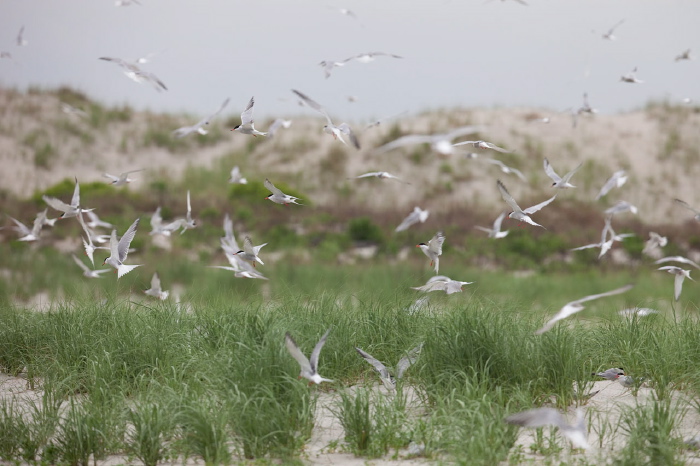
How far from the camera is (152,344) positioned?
6.09 m

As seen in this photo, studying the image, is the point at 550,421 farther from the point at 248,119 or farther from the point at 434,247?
the point at 248,119

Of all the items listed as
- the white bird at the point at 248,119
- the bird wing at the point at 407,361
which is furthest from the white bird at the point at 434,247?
the white bird at the point at 248,119

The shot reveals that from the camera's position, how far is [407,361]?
543 centimetres

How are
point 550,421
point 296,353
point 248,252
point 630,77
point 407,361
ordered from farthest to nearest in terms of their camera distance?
1. point 630,77
2. point 248,252
3. point 407,361
4. point 296,353
5. point 550,421

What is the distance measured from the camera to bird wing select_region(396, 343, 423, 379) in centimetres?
532

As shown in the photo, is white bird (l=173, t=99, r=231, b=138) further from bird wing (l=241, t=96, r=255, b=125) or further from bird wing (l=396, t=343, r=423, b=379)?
bird wing (l=396, t=343, r=423, b=379)

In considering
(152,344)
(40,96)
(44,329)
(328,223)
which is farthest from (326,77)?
(40,96)

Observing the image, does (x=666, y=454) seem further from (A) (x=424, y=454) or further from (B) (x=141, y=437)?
(B) (x=141, y=437)

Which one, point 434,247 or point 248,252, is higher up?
point 434,247

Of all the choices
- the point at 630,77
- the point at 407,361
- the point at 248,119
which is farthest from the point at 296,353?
the point at 630,77

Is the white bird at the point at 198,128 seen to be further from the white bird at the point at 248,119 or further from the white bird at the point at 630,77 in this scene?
the white bird at the point at 630,77

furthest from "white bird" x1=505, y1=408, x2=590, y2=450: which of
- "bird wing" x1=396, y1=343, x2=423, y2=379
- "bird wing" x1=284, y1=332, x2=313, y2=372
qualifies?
"bird wing" x1=396, y1=343, x2=423, y2=379

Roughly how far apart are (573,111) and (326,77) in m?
3.14

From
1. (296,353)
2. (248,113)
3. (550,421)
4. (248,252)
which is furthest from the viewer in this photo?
(248,113)
